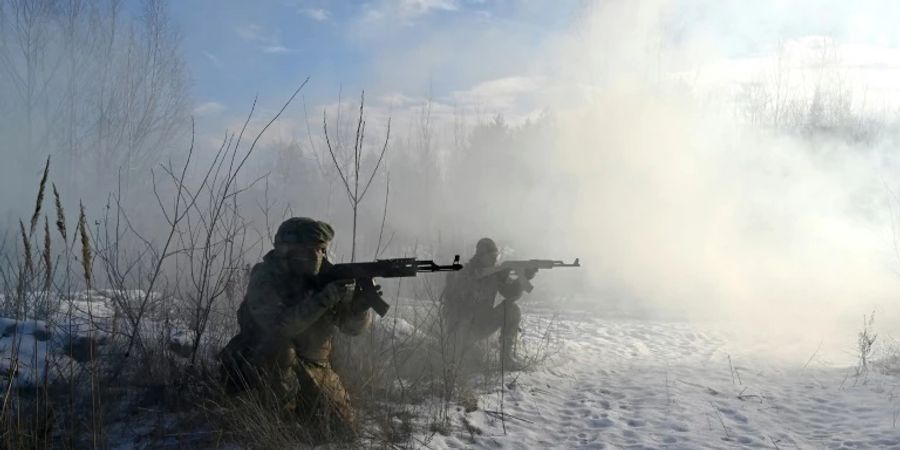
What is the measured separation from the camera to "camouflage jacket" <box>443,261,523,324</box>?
6.13 m

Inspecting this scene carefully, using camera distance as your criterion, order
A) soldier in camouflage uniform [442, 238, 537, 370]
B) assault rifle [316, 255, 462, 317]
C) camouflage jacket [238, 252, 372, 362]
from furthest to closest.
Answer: soldier in camouflage uniform [442, 238, 537, 370] < assault rifle [316, 255, 462, 317] < camouflage jacket [238, 252, 372, 362]

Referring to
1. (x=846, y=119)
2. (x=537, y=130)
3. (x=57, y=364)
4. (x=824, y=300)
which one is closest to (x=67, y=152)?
(x=537, y=130)

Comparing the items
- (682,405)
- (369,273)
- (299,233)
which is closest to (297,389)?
(369,273)

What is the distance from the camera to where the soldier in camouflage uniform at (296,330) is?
324 centimetres

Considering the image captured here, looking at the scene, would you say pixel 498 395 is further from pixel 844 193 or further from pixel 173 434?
pixel 844 193

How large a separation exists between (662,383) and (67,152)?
1056 inches

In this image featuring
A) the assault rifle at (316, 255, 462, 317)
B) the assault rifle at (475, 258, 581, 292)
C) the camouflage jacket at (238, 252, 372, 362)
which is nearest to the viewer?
the camouflage jacket at (238, 252, 372, 362)

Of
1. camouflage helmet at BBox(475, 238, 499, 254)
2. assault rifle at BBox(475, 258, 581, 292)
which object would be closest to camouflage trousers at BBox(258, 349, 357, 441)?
assault rifle at BBox(475, 258, 581, 292)

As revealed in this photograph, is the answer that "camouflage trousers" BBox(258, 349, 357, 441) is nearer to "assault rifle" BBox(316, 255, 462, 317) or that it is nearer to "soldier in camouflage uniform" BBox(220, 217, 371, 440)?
"soldier in camouflage uniform" BBox(220, 217, 371, 440)

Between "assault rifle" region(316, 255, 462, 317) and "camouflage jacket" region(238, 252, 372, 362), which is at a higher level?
"assault rifle" region(316, 255, 462, 317)

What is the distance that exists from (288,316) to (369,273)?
498mm

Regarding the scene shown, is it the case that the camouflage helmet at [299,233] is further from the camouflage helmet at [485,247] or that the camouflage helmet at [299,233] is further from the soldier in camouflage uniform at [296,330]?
the camouflage helmet at [485,247]

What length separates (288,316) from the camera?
3.20 m

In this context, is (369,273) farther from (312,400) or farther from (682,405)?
(682,405)
